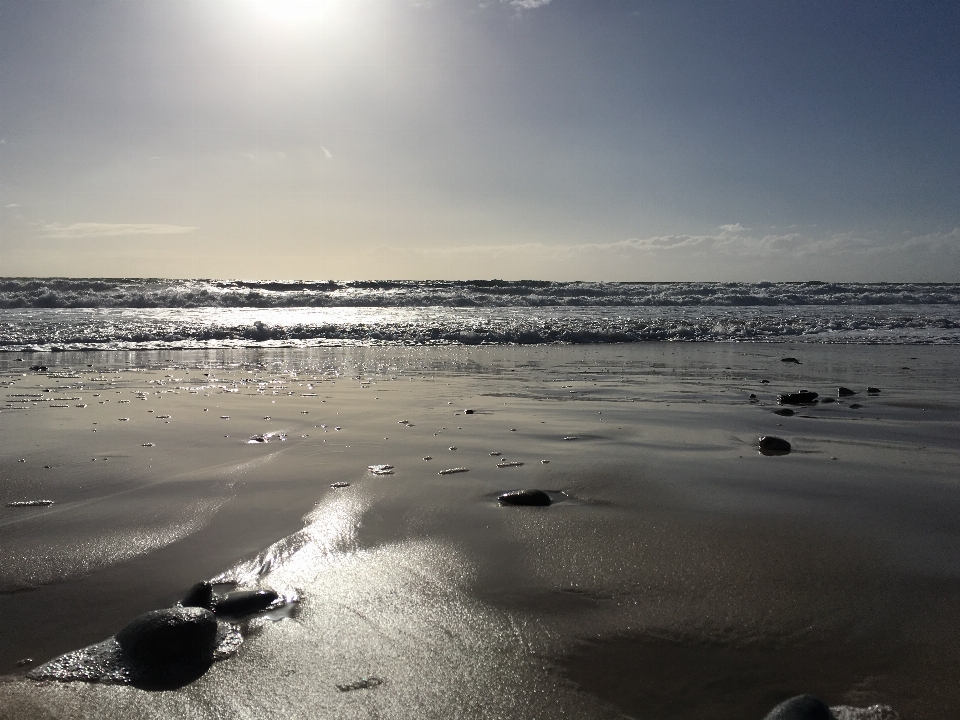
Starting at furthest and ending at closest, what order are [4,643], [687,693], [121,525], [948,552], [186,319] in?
[186,319] → [121,525] → [948,552] → [4,643] → [687,693]

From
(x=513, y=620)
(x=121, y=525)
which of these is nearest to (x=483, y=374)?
(x=121, y=525)

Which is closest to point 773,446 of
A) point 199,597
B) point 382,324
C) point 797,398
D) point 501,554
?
point 797,398

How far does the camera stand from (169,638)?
2.02 m

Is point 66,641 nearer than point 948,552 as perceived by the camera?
Yes

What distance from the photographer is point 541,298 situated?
3034 centimetres

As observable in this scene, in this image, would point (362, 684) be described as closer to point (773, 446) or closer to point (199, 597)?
point (199, 597)

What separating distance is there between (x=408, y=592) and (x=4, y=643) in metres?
1.27

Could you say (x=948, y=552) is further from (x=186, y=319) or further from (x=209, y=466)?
(x=186, y=319)

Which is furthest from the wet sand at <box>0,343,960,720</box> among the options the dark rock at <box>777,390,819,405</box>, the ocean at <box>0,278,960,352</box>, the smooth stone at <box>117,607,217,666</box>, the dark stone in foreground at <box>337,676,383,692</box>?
the ocean at <box>0,278,960,352</box>

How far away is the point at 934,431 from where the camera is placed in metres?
5.30

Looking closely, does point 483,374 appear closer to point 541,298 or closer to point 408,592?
point 408,592

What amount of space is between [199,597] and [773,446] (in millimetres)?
3790

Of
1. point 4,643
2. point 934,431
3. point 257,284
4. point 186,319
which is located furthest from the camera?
point 257,284

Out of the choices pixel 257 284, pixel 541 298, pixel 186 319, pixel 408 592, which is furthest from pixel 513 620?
pixel 257 284
